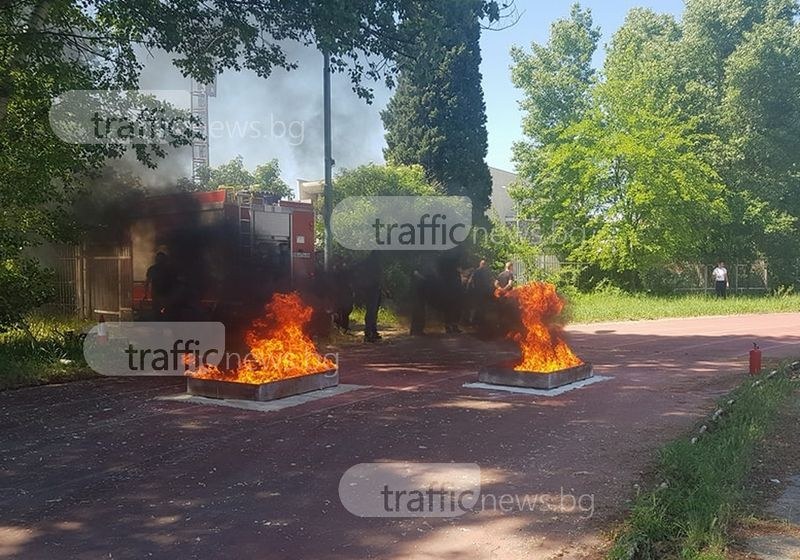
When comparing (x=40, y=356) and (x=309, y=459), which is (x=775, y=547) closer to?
(x=309, y=459)

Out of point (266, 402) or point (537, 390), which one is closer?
point (266, 402)

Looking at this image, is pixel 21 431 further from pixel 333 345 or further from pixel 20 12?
pixel 333 345

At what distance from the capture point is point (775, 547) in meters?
4.07

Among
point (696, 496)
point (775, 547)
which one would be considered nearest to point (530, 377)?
point (696, 496)

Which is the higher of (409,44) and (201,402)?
(409,44)

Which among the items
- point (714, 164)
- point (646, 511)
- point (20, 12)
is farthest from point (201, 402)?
point (714, 164)

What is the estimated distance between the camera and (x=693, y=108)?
28.2m

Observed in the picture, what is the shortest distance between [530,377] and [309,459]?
400cm

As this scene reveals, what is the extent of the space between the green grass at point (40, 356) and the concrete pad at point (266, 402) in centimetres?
240

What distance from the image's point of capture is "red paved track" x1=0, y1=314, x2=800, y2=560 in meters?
4.24

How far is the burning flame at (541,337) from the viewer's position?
370 inches

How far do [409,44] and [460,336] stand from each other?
623cm

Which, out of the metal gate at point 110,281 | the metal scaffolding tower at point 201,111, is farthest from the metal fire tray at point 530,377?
the metal gate at point 110,281

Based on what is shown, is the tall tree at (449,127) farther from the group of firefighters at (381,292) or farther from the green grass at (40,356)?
the green grass at (40,356)
